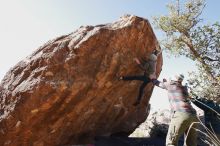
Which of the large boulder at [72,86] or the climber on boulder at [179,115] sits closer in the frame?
the climber on boulder at [179,115]

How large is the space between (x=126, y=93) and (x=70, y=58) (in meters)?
3.06

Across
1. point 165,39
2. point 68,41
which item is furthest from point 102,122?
point 165,39

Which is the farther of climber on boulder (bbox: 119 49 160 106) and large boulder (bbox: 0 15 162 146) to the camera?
climber on boulder (bbox: 119 49 160 106)

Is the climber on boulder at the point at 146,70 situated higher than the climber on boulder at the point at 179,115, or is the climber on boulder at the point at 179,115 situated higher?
the climber on boulder at the point at 146,70

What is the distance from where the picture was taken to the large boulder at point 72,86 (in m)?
10.0

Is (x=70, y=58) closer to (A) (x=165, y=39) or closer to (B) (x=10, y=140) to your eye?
(B) (x=10, y=140)

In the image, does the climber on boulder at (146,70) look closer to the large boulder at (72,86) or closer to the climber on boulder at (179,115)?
the large boulder at (72,86)

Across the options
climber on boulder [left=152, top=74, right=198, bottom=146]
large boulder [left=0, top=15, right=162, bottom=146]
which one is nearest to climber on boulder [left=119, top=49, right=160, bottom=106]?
large boulder [left=0, top=15, right=162, bottom=146]

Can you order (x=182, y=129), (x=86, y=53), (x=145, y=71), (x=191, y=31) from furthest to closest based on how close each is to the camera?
1. (x=191, y=31)
2. (x=145, y=71)
3. (x=86, y=53)
4. (x=182, y=129)

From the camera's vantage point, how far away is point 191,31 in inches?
749

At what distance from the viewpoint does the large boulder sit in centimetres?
1000

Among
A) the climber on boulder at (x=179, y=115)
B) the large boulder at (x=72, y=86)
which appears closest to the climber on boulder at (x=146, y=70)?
the large boulder at (x=72, y=86)

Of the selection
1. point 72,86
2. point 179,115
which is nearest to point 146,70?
point 72,86

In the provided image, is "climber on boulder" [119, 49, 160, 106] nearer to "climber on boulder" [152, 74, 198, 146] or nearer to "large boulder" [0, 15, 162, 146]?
"large boulder" [0, 15, 162, 146]
